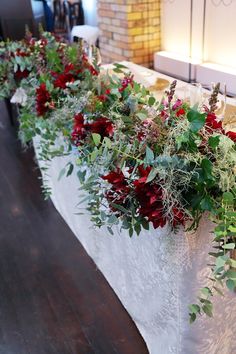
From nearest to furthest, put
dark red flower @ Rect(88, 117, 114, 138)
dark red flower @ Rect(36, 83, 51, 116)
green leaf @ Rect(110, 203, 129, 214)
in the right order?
green leaf @ Rect(110, 203, 129, 214), dark red flower @ Rect(88, 117, 114, 138), dark red flower @ Rect(36, 83, 51, 116)

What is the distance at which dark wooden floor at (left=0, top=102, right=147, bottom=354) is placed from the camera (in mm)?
1700

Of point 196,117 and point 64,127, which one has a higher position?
point 196,117

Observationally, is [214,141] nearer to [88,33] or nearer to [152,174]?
[152,174]

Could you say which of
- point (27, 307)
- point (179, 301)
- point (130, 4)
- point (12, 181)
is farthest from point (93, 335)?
point (130, 4)

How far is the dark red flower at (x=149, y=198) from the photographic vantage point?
917 millimetres

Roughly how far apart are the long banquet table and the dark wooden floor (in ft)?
0.45

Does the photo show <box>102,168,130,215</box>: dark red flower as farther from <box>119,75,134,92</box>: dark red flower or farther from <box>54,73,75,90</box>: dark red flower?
<box>54,73,75,90</box>: dark red flower

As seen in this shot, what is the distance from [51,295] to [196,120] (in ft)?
4.73

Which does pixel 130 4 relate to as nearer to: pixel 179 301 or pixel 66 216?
pixel 66 216

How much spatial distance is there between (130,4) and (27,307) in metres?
2.70

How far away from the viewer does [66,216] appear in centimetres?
245

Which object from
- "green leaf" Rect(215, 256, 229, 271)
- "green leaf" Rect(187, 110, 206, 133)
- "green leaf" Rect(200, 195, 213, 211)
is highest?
"green leaf" Rect(187, 110, 206, 133)

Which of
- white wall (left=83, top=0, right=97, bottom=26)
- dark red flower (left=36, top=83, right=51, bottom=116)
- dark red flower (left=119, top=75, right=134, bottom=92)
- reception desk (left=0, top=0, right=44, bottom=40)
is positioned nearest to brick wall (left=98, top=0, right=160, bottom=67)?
reception desk (left=0, top=0, right=44, bottom=40)

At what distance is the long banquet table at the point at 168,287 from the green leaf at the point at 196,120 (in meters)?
0.30
